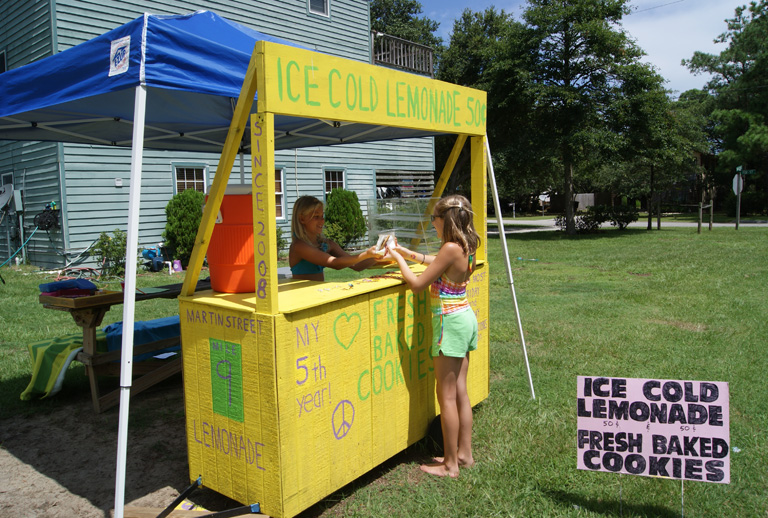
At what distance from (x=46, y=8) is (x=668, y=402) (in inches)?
518

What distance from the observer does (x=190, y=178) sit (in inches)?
542

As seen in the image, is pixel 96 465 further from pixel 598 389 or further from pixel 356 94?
pixel 598 389

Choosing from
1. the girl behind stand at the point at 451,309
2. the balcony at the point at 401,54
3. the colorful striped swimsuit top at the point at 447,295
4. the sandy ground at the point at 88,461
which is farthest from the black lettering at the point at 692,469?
the balcony at the point at 401,54

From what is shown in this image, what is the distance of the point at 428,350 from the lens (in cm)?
381

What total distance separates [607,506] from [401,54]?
17.6 m

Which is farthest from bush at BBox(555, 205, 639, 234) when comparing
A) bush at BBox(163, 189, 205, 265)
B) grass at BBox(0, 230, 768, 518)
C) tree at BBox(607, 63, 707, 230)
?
bush at BBox(163, 189, 205, 265)

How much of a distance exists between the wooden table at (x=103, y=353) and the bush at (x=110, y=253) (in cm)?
781

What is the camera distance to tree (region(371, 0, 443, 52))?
1737 inches

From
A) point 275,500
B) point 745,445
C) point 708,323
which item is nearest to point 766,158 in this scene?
point 708,323

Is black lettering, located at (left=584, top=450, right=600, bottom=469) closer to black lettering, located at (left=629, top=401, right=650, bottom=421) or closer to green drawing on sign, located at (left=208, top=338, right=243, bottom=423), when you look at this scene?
black lettering, located at (left=629, top=401, right=650, bottom=421)

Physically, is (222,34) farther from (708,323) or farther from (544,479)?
(708,323)

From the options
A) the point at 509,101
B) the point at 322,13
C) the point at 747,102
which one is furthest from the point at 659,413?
the point at 747,102

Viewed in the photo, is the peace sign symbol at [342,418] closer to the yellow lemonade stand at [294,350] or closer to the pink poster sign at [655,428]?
the yellow lemonade stand at [294,350]

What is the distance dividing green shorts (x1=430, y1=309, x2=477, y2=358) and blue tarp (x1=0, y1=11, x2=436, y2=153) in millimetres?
1771
